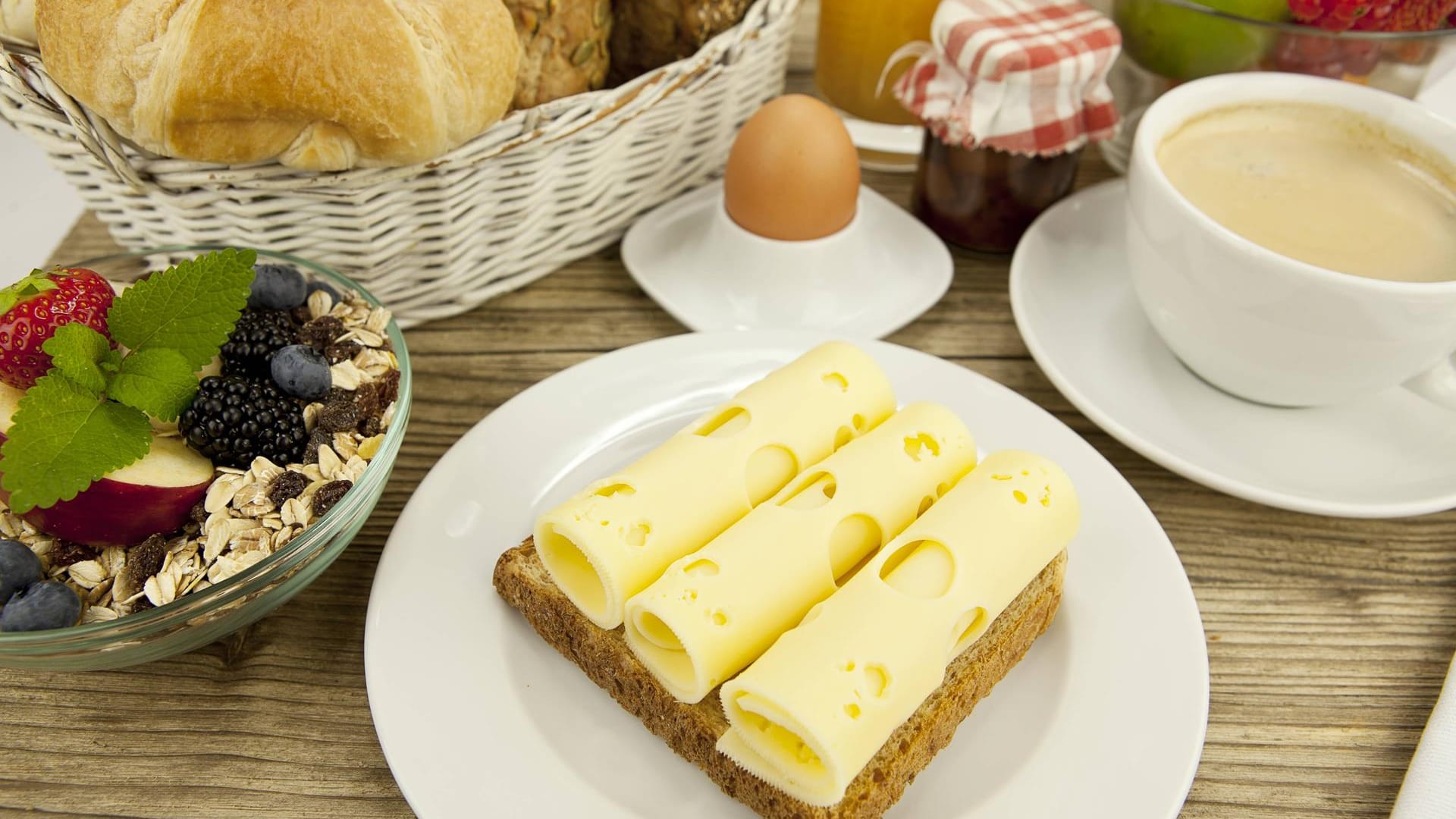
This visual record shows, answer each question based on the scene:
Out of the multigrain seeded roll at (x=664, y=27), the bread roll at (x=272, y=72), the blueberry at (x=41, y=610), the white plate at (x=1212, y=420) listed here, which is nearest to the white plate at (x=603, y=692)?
the white plate at (x=1212, y=420)

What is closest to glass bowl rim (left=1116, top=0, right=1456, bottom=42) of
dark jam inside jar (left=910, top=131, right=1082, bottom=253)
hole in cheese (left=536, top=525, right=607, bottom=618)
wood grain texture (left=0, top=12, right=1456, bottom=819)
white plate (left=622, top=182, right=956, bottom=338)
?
dark jam inside jar (left=910, top=131, right=1082, bottom=253)

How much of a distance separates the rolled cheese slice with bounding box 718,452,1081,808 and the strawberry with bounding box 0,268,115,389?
0.67m

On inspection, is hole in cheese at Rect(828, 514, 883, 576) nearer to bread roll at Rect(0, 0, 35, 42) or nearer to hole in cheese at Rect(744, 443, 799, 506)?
hole in cheese at Rect(744, 443, 799, 506)

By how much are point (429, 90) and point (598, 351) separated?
42 cm

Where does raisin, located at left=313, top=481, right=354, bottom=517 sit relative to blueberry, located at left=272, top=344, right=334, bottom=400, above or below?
below

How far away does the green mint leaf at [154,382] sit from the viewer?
85cm

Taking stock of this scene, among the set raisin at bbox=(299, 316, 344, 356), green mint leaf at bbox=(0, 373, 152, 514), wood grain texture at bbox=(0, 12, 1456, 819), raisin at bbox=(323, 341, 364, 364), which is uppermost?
green mint leaf at bbox=(0, 373, 152, 514)

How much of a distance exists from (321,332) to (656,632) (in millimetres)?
481

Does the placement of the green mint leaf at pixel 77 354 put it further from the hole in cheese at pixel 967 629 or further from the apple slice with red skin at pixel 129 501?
the hole in cheese at pixel 967 629

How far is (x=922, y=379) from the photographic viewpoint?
1.18 m

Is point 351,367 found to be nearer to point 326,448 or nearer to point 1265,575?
point 326,448

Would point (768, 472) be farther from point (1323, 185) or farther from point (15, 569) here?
point (1323, 185)

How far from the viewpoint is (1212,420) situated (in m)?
1.18

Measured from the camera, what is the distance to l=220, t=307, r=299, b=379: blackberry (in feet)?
3.17
